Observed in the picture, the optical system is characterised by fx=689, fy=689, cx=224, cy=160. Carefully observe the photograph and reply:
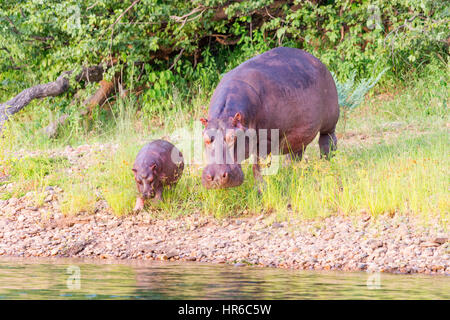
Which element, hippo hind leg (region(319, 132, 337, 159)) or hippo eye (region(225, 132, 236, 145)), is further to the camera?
hippo hind leg (region(319, 132, 337, 159))

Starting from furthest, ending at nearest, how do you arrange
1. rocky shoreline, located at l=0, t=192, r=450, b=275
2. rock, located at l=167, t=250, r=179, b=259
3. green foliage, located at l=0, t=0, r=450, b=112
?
green foliage, located at l=0, t=0, r=450, b=112, rock, located at l=167, t=250, r=179, b=259, rocky shoreline, located at l=0, t=192, r=450, b=275

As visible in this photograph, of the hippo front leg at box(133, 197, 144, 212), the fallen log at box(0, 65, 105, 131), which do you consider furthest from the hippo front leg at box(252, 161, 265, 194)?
the fallen log at box(0, 65, 105, 131)

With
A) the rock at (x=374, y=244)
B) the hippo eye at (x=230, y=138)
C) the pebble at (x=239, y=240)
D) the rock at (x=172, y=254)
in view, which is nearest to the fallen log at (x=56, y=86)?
the pebble at (x=239, y=240)

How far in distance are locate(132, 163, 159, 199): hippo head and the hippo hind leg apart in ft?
7.08

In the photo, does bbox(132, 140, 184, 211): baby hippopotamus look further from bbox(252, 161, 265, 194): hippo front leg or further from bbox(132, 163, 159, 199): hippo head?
bbox(252, 161, 265, 194): hippo front leg

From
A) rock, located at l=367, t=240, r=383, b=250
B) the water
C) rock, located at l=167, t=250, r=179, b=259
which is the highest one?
rock, located at l=367, t=240, r=383, b=250

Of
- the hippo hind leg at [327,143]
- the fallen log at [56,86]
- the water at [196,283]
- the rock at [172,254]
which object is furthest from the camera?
the fallen log at [56,86]

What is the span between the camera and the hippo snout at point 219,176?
588cm

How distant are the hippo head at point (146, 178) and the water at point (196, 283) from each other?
1.40 metres

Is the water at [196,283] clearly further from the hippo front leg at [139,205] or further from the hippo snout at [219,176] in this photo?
the hippo front leg at [139,205]

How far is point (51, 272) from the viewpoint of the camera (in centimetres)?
549

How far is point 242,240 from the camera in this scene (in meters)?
6.57

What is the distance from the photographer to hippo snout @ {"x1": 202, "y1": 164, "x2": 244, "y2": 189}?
588 centimetres

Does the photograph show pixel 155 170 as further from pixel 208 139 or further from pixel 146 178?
pixel 208 139
